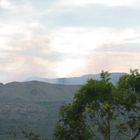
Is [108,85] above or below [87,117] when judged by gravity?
above

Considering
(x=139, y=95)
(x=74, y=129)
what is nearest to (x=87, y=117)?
(x=74, y=129)

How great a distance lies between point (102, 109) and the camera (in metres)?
33.1

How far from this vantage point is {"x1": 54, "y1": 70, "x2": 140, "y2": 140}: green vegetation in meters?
33.0

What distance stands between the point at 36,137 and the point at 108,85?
893 centimetres

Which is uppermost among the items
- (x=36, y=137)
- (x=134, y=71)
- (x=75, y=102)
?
(x=134, y=71)

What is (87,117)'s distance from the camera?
3434cm

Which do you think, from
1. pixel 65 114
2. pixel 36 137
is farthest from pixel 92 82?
pixel 36 137

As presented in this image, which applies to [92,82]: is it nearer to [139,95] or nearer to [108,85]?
[108,85]

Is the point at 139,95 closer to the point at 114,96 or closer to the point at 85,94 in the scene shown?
the point at 114,96

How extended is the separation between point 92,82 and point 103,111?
2407 mm

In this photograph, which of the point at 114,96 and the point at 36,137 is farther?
the point at 36,137

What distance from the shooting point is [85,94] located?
33.0 metres

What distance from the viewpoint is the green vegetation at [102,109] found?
108 feet

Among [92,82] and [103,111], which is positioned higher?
[92,82]
